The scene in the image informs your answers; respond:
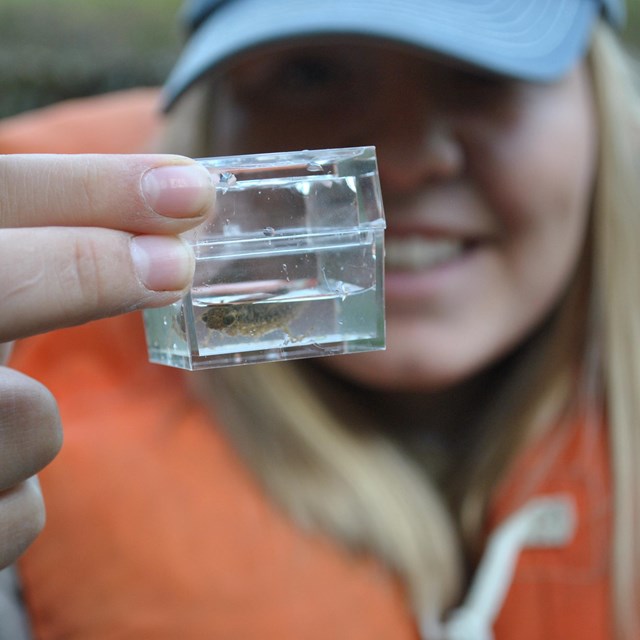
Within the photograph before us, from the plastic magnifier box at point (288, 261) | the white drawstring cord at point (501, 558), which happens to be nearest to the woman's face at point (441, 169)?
the white drawstring cord at point (501, 558)

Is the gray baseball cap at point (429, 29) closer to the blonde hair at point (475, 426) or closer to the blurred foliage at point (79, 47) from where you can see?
the blonde hair at point (475, 426)

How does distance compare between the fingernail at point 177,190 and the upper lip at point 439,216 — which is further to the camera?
the upper lip at point 439,216

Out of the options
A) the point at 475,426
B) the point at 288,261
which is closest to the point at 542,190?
the point at 475,426

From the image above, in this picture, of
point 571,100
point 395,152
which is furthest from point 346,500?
point 571,100

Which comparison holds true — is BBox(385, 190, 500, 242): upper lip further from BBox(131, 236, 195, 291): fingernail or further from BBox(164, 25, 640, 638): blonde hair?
BBox(131, 236, 195, 291): fingernail

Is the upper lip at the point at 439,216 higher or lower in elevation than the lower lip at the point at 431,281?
higher

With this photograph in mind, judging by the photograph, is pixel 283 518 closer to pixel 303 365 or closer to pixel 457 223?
pixel 303 365

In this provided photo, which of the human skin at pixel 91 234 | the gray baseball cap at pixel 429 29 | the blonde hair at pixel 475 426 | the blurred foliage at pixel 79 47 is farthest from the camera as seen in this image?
the blurred foliage at pixel 79 47

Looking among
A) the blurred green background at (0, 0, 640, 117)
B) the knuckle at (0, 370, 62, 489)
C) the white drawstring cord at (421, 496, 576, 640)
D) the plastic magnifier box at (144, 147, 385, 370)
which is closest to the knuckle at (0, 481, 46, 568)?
the knuckle at (0, 370, 62, 489)
